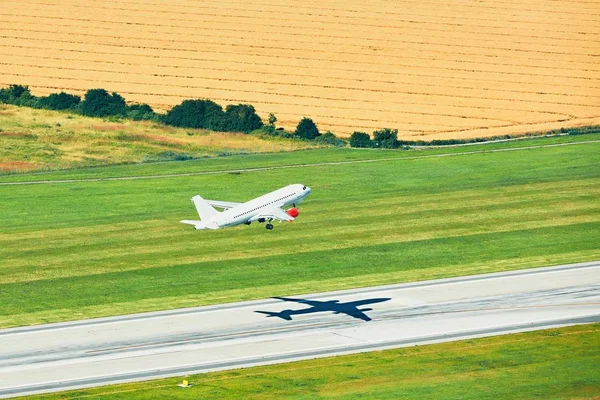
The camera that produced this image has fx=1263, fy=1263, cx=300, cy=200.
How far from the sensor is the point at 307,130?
195375 mm

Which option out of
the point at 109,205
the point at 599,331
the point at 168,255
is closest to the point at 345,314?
the point at 599,331

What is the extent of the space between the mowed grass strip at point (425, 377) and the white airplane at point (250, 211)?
2704 centimetres

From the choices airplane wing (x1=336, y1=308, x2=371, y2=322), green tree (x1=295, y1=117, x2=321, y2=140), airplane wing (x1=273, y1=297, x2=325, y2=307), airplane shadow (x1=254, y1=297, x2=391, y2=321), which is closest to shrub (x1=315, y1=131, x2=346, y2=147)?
green tree (x1=295, y1=117, x2=321, y2=140)

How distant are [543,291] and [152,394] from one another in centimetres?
4066

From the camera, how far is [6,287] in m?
118

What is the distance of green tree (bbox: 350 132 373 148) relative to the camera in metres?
190

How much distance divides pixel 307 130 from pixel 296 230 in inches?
2298

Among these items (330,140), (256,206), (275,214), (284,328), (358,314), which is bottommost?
(284,328)

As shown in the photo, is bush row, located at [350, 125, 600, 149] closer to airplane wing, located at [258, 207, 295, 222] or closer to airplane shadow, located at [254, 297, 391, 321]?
airplane wing, located at [258, 207, 295, 222]

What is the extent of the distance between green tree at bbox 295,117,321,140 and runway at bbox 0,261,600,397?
81.6 metres

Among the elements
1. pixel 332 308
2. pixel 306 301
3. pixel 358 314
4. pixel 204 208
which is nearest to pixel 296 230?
pixel 204 208

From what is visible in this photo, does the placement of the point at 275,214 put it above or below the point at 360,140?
below

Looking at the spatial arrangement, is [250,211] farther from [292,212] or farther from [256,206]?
[292,212]

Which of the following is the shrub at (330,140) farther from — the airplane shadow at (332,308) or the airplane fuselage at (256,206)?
the airplane shadow at (332,308)
